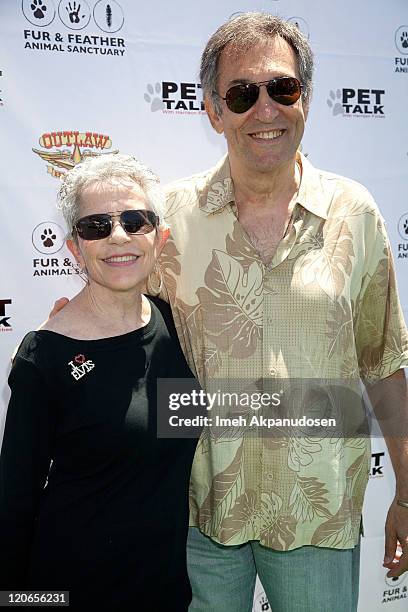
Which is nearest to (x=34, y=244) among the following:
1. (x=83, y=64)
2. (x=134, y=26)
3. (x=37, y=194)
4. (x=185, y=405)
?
(x=37, y=194)

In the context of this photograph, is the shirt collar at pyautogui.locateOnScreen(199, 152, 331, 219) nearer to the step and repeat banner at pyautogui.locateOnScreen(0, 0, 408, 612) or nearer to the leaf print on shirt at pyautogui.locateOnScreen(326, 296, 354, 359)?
the leaf print on shirt at pyautogui.locateOnScreen(326, 296, 354, 359)

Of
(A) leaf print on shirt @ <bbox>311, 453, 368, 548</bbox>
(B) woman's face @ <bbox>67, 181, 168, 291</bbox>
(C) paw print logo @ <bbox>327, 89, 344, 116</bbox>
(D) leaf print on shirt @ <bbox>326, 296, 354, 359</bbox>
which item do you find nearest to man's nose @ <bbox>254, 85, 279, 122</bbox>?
(B) woman's face @ <bbox>67, 181, 168, 291</bbox>

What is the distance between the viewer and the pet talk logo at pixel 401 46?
265 centimetres

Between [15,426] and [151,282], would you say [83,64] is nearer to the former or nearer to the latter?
[151,282]

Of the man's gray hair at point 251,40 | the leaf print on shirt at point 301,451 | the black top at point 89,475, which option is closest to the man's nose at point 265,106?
the man's gray hair at point 251,40

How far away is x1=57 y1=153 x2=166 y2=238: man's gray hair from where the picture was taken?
149cm

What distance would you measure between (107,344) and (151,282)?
0.34m

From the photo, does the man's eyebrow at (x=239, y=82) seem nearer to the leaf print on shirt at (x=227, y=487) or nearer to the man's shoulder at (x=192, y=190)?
the man's shoulder at (x=192, y=190)

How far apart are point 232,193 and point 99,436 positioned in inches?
29.0

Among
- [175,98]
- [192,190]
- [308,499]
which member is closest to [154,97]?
[175,98]

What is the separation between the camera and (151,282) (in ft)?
5.70

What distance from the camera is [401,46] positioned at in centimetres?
266

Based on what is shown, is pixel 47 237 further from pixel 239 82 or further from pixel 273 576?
pixel 273 576

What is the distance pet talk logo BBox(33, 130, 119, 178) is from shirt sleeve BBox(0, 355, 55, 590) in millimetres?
1096
